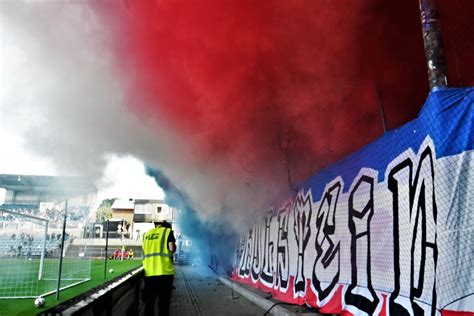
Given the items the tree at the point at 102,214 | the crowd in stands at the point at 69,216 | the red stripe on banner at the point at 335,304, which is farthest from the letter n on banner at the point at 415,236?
the tree at the point at 102,214

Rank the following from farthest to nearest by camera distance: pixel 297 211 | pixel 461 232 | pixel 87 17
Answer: pixel 297 211
pixel 87 17
pixel 461 232

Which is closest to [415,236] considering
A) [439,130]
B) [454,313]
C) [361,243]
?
[454,313]

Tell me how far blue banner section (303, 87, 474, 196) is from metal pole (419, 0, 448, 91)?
0.85ft

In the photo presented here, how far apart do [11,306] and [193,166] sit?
5414 millimetres

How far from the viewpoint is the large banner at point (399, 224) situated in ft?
10.2

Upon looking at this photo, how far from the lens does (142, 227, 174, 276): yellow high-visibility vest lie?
6.04 meters

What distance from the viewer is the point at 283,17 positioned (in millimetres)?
6594

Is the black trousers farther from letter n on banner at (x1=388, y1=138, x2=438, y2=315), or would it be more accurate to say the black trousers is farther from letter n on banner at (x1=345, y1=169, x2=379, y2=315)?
letter n on banner at (x1=388, y1=138, x2=438, y2=315)

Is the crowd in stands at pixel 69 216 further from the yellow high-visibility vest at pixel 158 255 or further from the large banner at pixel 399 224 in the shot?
the large banner at pixel 399 224

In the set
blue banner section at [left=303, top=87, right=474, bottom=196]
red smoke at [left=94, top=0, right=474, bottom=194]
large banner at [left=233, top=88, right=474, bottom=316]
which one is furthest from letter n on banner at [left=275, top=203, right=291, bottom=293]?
blue banner section at [left=303, top=87, right=474, bottom=196]

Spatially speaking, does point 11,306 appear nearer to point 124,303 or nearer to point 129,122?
point 129,122

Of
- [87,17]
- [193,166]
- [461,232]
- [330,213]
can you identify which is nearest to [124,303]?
[330,213]

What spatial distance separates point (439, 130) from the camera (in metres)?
3.46

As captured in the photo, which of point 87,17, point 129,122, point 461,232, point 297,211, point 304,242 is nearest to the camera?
point 461,232
